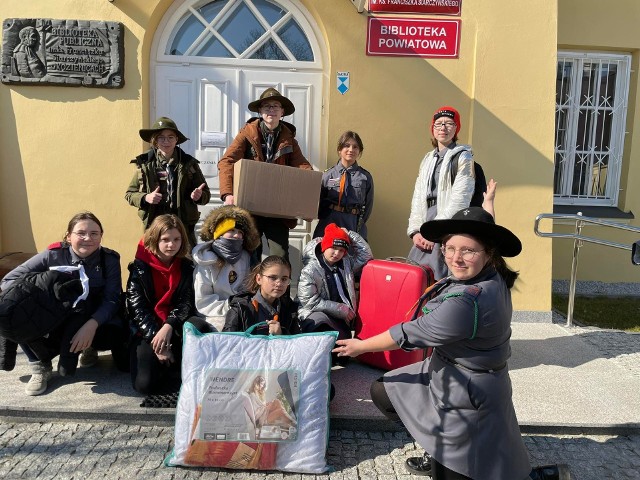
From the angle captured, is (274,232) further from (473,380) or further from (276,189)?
(473,380)

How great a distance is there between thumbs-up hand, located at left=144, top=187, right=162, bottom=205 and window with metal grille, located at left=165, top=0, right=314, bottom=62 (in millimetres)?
2095

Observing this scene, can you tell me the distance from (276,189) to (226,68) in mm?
2077

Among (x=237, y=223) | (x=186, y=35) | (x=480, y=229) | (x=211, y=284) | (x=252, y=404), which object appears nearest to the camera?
(x=480, y=229)

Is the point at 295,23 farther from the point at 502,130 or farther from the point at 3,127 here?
the point at 3,127

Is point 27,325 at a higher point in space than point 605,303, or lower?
higher

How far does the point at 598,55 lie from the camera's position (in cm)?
662

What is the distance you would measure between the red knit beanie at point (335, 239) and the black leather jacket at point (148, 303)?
3.27ft

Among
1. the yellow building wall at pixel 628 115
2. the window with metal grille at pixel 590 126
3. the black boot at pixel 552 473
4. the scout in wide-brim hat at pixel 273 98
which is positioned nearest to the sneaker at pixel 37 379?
the scout in wide-brim hat at pixel 273 98

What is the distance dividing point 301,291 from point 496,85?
124 inches

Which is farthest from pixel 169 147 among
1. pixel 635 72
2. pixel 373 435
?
pixel 635 72

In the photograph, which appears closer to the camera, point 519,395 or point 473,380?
point 473,380

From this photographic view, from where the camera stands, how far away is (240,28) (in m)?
5.37

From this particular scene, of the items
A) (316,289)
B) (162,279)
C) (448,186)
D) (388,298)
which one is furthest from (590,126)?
(162,279)

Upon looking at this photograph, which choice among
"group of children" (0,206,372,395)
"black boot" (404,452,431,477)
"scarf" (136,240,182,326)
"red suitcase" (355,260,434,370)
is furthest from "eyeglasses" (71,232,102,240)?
"black boot" (404,452,431,477)
